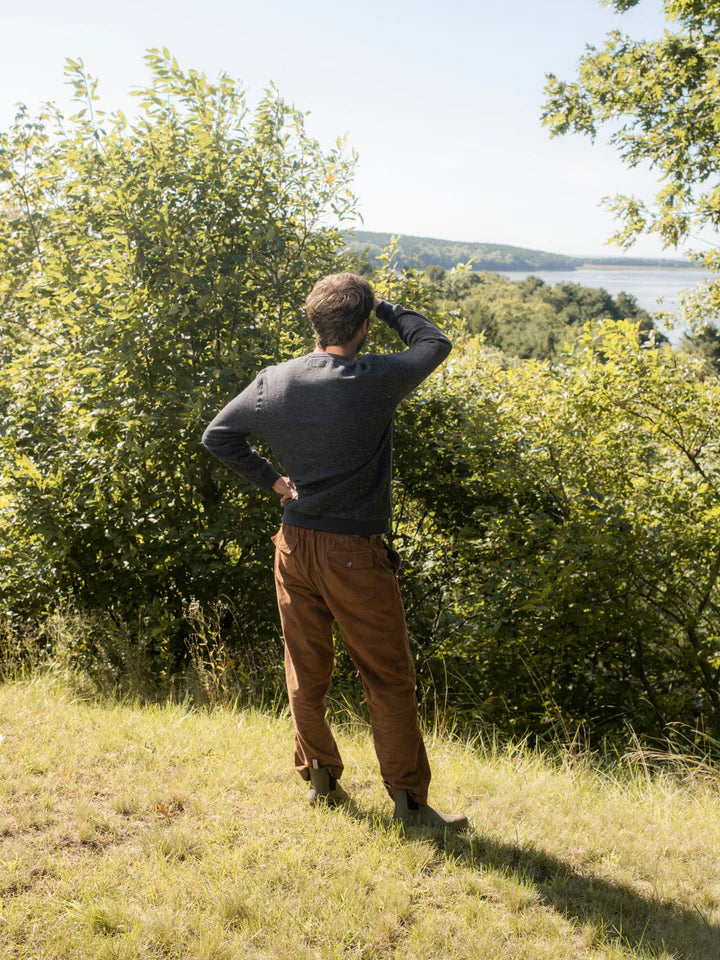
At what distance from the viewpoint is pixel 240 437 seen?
124 inches

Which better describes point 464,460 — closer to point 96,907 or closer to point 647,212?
point 96,907

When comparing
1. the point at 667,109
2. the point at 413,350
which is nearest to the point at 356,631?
the point at 413,350

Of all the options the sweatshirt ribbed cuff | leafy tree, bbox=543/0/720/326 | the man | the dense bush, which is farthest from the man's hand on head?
leafy tree, bbox=543/0/720/326

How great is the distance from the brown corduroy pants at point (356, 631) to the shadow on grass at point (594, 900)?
0.75ft

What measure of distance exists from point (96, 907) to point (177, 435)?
329 centimetres

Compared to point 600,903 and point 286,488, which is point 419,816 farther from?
point 286,488

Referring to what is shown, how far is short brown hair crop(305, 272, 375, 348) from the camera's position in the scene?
9.51ft

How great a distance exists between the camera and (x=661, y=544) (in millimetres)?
5332

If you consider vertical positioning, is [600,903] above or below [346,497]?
below

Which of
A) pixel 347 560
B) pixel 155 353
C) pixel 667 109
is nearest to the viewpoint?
pixel 347 560

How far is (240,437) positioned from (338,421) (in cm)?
48

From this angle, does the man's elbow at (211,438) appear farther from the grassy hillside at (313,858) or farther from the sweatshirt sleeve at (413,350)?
the grassy hillside at (313,858)

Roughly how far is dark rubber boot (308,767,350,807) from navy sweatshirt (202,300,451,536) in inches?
40.4

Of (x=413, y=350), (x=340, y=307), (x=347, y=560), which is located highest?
(x=340, y=307)
